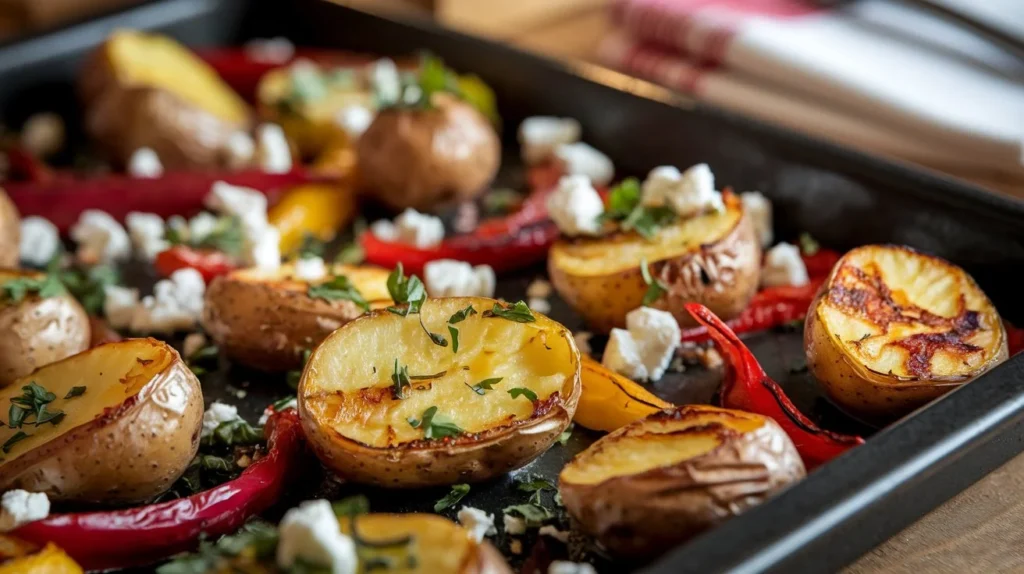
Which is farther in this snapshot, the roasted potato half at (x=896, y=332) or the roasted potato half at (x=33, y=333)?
the roasted potato half at (x=33, y=333)

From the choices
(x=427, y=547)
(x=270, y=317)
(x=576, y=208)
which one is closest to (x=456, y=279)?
(x=576, y=208)

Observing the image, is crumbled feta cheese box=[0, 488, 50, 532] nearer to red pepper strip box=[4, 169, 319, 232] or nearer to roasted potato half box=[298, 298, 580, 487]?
roasted potato half box=[298, 298, 580, 487]

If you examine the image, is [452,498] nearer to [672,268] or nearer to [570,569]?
[570,569]

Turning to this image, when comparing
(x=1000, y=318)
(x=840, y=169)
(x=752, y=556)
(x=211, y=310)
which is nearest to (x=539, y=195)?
(x=840, y=169)

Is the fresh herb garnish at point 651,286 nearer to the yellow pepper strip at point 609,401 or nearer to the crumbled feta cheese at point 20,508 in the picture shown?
the yellow pepper strip at point 609,401

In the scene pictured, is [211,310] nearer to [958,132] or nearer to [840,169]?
[840,169]

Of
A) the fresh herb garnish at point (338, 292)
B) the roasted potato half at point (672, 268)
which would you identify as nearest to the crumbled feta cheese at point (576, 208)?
the roasted potato half at point (672, 268)
